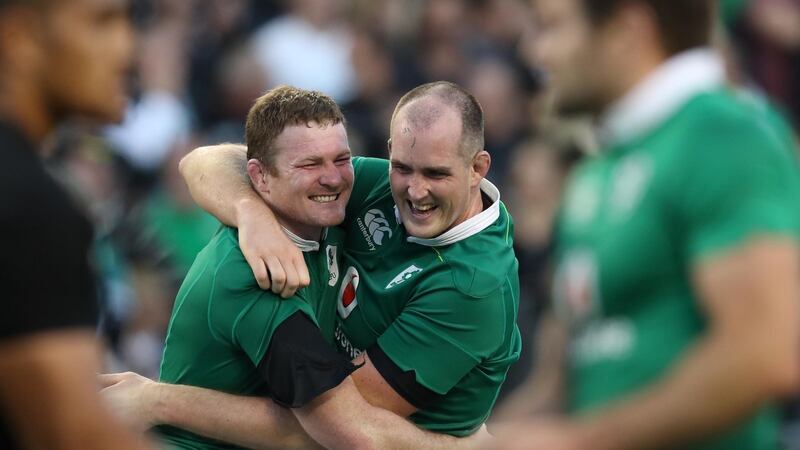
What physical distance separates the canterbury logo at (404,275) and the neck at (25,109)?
2.14 meters

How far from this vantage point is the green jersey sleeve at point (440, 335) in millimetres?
4656

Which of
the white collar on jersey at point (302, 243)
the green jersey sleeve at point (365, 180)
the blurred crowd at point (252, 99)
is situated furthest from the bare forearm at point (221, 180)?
the blurred crowd at point (252, 99)

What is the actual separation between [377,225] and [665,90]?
2.45 m

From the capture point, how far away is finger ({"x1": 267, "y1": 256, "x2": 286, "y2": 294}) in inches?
175

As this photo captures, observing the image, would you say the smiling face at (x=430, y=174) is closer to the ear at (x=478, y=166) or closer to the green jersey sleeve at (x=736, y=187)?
the ear at (x=478, y=166)

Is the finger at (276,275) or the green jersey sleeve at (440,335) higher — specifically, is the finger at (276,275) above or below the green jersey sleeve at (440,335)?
above

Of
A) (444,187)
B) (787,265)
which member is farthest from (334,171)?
(787,265)

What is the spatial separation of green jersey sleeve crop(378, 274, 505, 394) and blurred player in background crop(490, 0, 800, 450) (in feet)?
5.75

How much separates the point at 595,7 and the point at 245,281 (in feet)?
7.12

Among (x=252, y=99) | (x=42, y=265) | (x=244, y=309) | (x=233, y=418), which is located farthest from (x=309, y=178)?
(x=252, y=99)

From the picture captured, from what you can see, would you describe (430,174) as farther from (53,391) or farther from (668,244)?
(53,391)

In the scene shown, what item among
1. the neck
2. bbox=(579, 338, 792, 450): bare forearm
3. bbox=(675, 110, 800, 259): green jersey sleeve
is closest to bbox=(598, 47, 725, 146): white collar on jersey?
bbox=(675, 110, 800, 259): green jersey sleeve

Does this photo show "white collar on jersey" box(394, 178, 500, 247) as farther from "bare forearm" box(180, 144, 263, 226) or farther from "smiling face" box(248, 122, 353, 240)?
"bare forearm" box(180, 144, 263, 226)

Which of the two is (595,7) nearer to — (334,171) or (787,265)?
(787,265)
